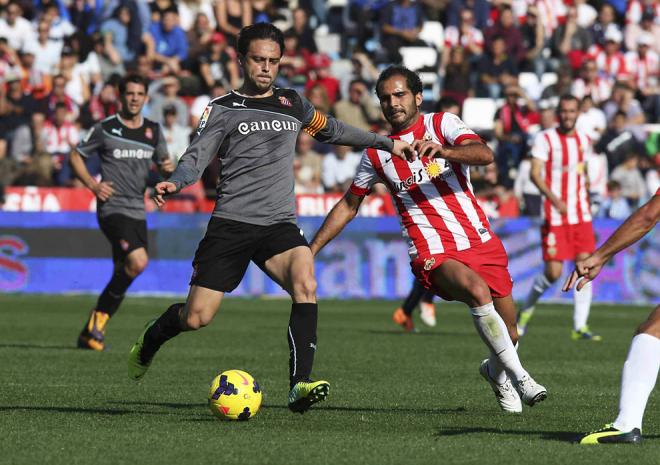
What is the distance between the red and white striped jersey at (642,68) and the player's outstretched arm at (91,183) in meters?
16.6

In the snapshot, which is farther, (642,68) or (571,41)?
(571,41)

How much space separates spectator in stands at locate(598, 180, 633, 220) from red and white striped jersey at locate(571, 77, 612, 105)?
127 inches

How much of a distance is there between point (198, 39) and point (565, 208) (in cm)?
1229

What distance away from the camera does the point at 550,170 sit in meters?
15.3

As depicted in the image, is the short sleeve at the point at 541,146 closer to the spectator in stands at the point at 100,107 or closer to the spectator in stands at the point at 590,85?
the spectator in stands at the point at 100,107

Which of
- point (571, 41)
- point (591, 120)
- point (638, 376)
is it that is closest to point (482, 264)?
point (638, 376)

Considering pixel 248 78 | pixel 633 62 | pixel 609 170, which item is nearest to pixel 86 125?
pixel 609 170

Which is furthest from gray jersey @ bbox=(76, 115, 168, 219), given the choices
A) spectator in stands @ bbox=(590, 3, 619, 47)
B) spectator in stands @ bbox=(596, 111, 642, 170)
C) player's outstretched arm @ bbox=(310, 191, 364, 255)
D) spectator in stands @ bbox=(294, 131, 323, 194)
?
spectator in stands @ bbox=(590, 3, 619, 47)

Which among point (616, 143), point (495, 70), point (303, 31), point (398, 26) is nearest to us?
point (616, 143)

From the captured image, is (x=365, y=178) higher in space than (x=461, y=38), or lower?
lower

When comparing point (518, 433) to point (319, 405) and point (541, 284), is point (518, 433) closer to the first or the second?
point (319, 405)

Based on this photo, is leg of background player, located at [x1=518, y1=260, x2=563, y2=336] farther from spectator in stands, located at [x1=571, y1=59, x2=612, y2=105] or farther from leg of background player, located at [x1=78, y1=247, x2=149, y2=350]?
spectator in stands, located at [x1=571, y1=59, x2=612, y2=105]

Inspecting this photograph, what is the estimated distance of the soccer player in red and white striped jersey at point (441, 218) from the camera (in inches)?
336

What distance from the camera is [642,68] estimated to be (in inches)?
1078
